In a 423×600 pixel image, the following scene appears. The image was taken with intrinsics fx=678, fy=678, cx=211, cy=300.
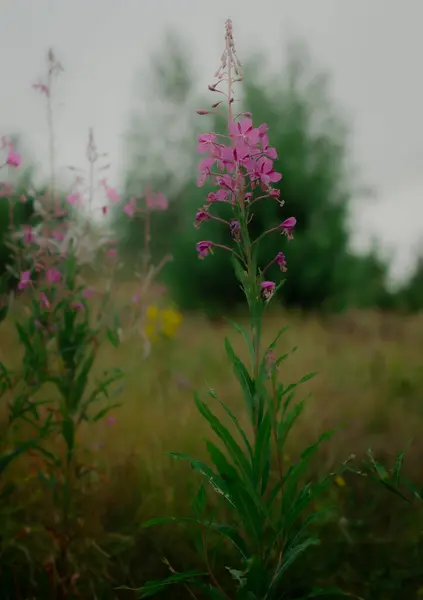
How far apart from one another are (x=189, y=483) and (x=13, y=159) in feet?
4.97

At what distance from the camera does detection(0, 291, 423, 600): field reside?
291 centimetres

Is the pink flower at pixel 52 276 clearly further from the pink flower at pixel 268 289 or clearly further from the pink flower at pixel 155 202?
the pink flower at pixel 268 289

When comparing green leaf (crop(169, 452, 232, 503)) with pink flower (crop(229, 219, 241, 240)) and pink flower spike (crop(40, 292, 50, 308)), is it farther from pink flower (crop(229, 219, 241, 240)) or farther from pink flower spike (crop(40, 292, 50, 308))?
pink flower spike (crop(40, 292, 50, 308))

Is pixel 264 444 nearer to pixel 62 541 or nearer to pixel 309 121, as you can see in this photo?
pixel 62 541

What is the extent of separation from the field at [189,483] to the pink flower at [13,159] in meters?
1.06

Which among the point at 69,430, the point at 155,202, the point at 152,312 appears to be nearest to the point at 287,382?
the point at 152,312

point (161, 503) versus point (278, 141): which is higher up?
point (278, 141)

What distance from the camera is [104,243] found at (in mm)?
3514

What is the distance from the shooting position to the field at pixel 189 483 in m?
2.91

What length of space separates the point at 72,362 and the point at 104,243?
94 cm

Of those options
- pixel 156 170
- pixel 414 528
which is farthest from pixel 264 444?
pixel 156 170

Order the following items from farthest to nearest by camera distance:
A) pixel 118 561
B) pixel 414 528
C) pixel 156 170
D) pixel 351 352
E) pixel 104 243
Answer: pixel 156 170, pixel 351 352, pixel 104 243, pixel 414 528, pixel 118 561

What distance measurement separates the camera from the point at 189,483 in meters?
2.49

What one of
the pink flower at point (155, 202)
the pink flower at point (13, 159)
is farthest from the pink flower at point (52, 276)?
the pink flower at point (155, 202)
